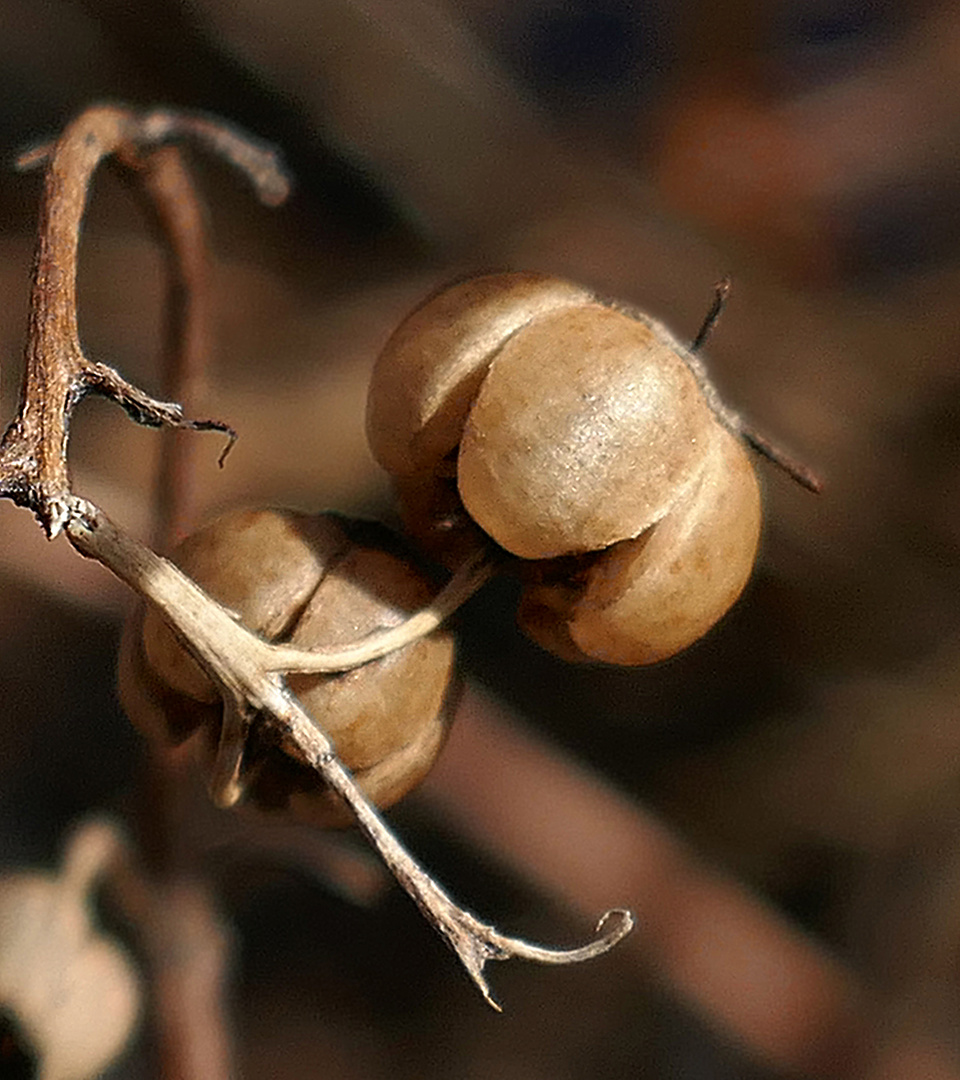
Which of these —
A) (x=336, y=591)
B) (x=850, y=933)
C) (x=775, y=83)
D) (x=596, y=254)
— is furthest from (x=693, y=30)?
(x=336, y=591)

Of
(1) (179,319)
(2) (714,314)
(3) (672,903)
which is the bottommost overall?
(3) (672,903)

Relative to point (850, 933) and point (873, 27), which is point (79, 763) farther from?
point (873, 27)

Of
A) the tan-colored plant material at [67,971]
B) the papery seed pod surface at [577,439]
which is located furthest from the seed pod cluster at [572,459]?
the tan-colored plant material at [67,971]

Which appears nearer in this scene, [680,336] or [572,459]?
[572,459]

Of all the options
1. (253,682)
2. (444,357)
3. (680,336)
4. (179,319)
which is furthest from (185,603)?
(680,336)

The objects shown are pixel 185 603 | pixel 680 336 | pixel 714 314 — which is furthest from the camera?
pixel 680 336

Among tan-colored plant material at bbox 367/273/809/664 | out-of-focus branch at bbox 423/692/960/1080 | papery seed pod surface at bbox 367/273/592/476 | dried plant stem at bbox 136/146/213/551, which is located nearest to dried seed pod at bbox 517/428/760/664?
tan-colored plant material at bbox 367/273/809/664

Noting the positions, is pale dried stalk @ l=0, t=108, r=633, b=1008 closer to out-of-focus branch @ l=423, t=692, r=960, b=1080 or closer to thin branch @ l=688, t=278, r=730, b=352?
thin branch @ l=688, t=278, r=730, b=352

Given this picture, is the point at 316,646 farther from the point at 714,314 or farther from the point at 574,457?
the point at 714,314
